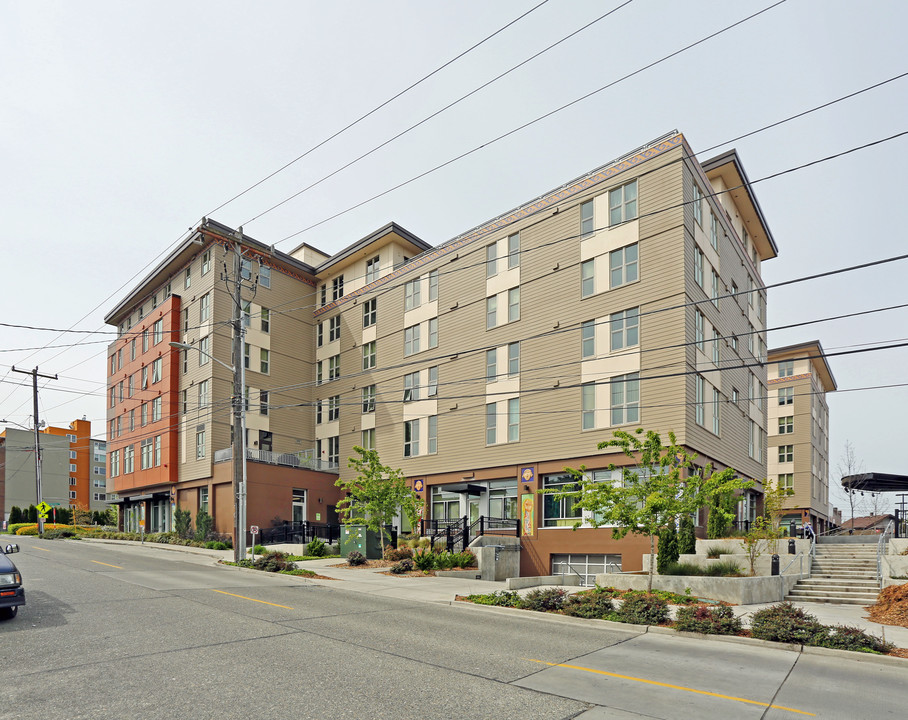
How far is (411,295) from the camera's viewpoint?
43750mm

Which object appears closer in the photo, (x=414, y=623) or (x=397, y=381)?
(x=414, y=623)

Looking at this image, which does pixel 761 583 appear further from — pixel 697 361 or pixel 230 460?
pixel 230 460

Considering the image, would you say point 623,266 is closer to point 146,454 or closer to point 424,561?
point 424,561

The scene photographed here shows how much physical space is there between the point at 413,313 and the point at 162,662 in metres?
33.8

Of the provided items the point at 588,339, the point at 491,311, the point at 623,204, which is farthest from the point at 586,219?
the point at 491,311

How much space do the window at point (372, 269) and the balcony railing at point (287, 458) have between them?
12.8 m

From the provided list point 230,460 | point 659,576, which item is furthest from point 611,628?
point 230,460

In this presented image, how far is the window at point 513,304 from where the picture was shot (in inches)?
1442

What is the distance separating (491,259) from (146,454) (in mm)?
32313

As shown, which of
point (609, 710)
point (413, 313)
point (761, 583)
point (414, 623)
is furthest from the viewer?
point (413, 313)

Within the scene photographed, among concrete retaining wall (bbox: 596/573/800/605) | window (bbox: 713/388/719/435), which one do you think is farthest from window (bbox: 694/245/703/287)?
concrete retaining wall (bbox: 596/573/800/605)

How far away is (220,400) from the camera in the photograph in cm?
4606

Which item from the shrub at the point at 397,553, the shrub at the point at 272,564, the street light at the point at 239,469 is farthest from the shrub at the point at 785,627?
the street light at the point at 239,469

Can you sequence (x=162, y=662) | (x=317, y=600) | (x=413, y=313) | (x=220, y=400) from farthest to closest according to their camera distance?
1. (x=220, y=400)
2. (x=413, y=313)
3. (x=317, y=600)
4. (x=162, y=662)
